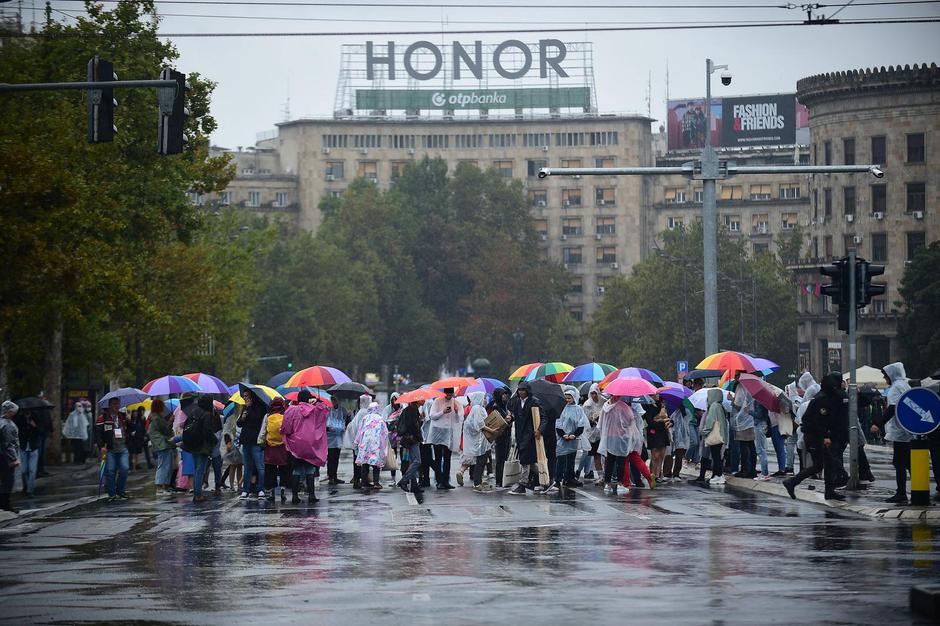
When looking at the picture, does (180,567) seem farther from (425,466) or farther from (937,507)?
(425,466)

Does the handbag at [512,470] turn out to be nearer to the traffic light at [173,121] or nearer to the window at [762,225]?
the traffic light at [173,121]

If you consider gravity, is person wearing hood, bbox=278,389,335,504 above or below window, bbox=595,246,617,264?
below

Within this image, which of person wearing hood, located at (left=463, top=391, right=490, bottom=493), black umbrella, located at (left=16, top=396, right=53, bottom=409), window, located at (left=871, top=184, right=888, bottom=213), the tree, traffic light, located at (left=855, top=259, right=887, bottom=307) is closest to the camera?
traffic light, located at (left=855, top=259, right=887, bottom=307)

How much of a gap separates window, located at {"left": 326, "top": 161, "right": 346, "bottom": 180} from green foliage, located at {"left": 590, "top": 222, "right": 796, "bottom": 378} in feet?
187

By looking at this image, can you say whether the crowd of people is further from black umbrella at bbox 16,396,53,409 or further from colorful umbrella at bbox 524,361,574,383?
colorful umbrella at bbox 524,361,574,383

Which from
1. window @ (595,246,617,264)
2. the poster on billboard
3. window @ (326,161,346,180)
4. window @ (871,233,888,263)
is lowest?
window @ (871,233,888,263)

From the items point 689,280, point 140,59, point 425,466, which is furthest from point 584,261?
point 425,466

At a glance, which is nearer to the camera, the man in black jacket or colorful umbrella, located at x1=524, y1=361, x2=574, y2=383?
the man in black jacket

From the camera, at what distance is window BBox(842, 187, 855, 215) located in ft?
294

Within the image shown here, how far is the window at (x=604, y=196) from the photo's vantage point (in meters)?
152

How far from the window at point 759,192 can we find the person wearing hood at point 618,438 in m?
124

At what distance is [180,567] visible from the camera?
1536 cm

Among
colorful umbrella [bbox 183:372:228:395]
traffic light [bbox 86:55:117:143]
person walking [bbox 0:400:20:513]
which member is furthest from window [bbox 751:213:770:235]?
traffic light [bbox 86:55:117:143]

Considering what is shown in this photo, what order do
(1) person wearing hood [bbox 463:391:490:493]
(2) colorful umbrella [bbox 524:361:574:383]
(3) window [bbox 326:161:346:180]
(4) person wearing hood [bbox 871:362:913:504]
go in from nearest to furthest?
(4) person wearing hood [bbox 871:362:913:504] < (1) person wearing hood [bbox 463:391:490:493] < (2) colorful umbrella [bbox 524:361:574:383] < (3) window [bbox 326:161:346:180]
